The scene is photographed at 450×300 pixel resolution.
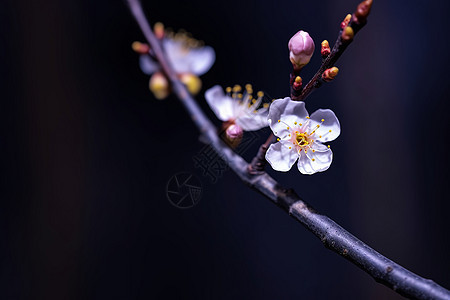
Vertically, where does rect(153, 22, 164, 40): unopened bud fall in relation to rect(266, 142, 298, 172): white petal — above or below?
above

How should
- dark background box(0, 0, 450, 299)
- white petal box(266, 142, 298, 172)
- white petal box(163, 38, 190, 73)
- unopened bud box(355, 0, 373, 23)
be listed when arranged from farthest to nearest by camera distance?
dark background box(0, 0, 450, 299) < white petal box(163, 38, 190, 73) < white petal box(266, 142, 298, 172) < unopened bud box(355, 0, 373, 23)

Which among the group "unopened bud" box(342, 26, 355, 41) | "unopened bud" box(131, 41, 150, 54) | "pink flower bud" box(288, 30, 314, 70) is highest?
"unopened bud" box(131, 41, 150, 54)

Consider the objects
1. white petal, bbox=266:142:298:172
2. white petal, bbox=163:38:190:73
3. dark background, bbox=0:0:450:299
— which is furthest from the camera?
dark background, bbox=0:0:450:299

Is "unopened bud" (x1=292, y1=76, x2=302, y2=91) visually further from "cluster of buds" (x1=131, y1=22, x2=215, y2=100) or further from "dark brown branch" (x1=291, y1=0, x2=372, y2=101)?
"cluster of buds" (x1=131, y1=22, x2=215, y2=100)

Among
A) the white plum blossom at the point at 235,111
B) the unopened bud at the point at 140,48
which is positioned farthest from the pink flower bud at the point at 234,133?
the unopened bud at the point at 140,48

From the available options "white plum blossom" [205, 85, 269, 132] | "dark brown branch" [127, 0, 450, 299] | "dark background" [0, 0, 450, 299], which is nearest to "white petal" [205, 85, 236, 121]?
"white plum blossom" [205, 85, 269, 132]

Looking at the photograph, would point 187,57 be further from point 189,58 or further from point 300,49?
point 300,49

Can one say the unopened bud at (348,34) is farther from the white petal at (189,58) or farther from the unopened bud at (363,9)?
the white petal at (189,58)
